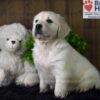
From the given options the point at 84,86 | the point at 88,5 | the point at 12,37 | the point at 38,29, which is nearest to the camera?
the point at 38,29

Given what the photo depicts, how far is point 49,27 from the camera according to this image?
1679 mm

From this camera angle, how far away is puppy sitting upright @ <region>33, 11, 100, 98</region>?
1.67m

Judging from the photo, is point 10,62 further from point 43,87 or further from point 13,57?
point 43,87

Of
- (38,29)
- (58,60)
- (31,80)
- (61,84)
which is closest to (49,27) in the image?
(38,29)

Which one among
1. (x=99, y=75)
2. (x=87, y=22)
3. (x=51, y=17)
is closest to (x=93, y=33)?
(x=87, y=22)

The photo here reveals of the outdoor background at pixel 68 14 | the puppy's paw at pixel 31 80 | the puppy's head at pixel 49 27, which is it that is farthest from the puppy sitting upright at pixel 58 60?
the outdoor background at pixel 68 14

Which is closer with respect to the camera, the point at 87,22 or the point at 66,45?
the point at 66,45

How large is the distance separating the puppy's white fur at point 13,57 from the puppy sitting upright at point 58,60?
198 millimetres

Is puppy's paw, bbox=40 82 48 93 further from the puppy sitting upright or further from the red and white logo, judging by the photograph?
the red and white logo

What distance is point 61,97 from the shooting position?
167 cm

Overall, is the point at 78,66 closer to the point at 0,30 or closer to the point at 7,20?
the point at 0,30

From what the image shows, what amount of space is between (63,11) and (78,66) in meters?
0.54

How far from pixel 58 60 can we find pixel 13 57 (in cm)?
40

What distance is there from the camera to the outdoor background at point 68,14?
2.14 metres
